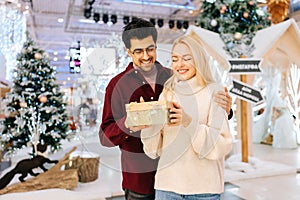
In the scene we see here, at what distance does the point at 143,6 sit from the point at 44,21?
10.7ft

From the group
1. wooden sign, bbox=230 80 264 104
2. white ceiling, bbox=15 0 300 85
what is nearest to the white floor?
wooden sign, bbox=230 80 264 104

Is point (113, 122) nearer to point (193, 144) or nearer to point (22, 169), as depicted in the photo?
point (193, 144)

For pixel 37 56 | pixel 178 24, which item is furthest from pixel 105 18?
pixel 37 56

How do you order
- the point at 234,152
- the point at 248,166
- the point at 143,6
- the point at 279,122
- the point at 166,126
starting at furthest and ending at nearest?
the point at 143,6
the point at 279,122
the point at 234,152
the point at 248,166
the point at 166,126

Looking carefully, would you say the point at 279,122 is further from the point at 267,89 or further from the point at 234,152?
the point at 234,152

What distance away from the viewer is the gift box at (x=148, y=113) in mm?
879

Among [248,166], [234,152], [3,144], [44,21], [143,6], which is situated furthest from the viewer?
[44,21]

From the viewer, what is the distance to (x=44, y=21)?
8.92 meters

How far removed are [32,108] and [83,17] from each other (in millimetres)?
5261

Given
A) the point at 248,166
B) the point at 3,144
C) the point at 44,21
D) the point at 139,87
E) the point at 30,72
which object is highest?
the point at 44,21

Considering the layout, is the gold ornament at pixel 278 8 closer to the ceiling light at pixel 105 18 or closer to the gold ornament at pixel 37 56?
the ceiling light at pixel 105 18

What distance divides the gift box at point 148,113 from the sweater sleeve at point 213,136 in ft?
0.49

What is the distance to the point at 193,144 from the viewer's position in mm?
978

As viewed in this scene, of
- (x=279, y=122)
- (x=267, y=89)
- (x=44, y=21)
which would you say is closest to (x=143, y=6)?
(x=44, y=21)
